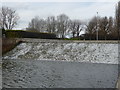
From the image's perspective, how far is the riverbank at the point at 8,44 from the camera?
22952mm

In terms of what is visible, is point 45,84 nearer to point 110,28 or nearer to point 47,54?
point 47,54

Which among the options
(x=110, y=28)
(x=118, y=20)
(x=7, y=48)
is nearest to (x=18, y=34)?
(x=7, y=48)

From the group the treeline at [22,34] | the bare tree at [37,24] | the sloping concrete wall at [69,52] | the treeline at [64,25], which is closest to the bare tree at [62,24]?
the treeline at [64,25]

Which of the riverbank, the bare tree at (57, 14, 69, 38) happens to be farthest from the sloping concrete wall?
the bare tree at (57, 14, 69, 38)

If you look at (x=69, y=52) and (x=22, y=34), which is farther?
(x=22, y=34)

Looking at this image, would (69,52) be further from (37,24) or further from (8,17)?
(37,24)

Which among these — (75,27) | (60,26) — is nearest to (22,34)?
(60,26)

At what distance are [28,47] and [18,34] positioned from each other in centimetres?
712

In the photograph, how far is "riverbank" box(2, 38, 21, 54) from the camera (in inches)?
904

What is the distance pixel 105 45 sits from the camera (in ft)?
66.7

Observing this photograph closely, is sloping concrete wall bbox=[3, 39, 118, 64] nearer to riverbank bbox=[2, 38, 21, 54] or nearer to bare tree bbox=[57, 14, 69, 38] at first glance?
riverbank bbox=[2, 38, 21, 54]

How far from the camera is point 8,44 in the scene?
2380 centimetres

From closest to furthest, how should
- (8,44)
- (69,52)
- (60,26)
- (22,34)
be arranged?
(69,52) → (8,44) → (22,34) → (60,26)

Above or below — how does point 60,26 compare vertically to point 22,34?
above
